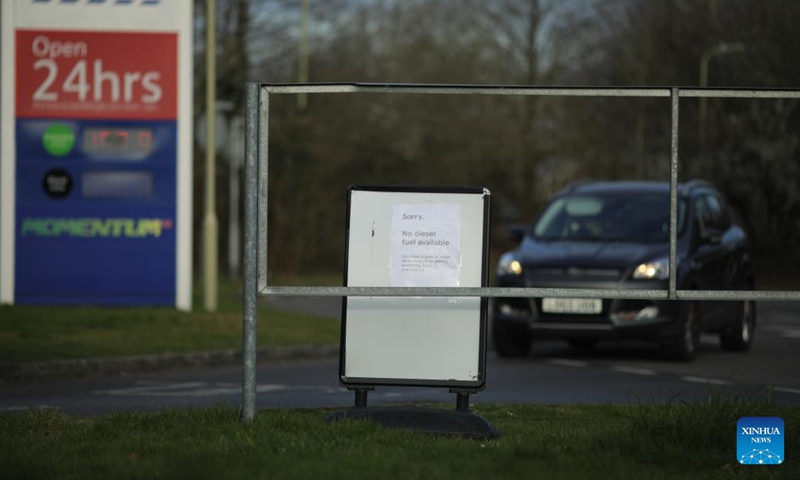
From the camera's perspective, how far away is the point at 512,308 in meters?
14.6

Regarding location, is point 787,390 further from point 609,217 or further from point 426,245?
point 426,245

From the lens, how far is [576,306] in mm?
14062

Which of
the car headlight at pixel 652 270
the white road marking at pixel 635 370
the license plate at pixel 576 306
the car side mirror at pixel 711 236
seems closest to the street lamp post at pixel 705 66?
the car side mirror at pixel 711 236

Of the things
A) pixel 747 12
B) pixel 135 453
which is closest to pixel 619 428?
pixel 135 453

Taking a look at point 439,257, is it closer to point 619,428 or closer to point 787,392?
point 619,428

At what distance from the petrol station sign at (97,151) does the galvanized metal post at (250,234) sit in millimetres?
11329

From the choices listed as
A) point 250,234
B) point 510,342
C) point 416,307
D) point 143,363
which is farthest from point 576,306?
point 250,234

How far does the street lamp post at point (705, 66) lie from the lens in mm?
39125

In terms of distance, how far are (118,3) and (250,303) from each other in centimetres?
1212

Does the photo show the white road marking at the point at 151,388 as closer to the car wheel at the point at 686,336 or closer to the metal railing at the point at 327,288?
the metal railing at the point at 327,288

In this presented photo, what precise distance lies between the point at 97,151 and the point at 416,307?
11542 mm

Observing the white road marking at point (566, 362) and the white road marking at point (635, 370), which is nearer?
the white road marking at point (635, 370)

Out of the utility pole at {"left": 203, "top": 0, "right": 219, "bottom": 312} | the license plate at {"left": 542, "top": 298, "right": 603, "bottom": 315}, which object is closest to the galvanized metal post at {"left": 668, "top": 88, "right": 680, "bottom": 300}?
the license plate at {"left": 542, "top": 298, "right": 603, "bottom": 315}

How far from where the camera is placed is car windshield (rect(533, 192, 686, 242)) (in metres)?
14.8
